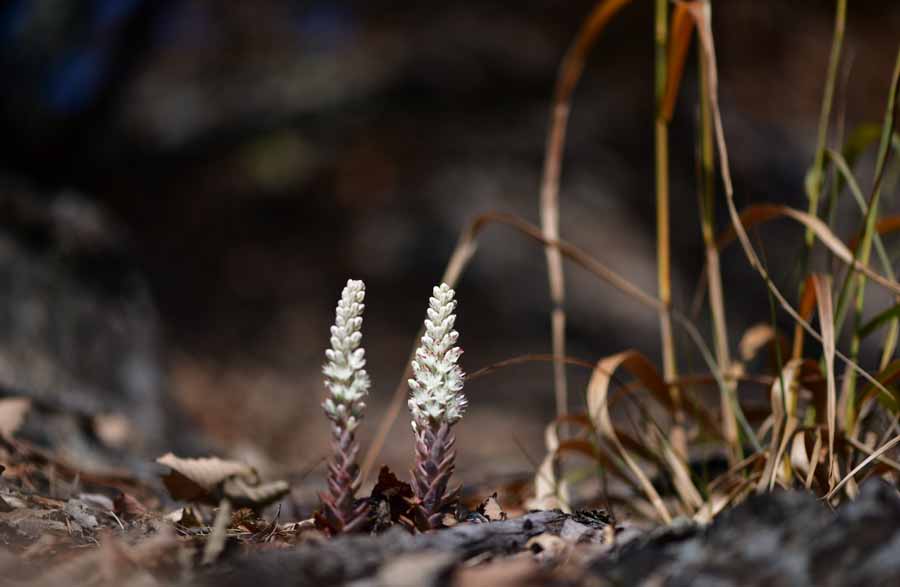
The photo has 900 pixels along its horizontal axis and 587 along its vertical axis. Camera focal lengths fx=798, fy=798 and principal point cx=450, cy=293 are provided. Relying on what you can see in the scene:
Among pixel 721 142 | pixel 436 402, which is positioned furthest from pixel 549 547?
pixel 721 142

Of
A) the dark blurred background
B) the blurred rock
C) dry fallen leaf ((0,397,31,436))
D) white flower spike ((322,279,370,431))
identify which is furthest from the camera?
the dark blurred background

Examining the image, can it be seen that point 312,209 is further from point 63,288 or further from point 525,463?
point 525,463

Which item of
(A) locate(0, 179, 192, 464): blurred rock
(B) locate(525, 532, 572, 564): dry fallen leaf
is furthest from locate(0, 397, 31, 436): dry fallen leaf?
(B) locate(525, 532, 572, 564): dry fallen leaf

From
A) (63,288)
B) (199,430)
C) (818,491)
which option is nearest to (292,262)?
(199,430)

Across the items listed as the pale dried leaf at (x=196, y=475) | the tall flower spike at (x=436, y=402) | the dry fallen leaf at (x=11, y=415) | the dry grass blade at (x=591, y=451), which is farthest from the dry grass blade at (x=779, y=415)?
the dry fallen leaf at (x=11, y=415)

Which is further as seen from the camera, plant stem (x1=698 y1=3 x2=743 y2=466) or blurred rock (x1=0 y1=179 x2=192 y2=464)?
blurred rock (x1=0 y1=179 x2=192 y2=464)

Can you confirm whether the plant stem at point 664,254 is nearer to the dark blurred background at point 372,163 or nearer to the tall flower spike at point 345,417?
the tall flower spike at point 345,417

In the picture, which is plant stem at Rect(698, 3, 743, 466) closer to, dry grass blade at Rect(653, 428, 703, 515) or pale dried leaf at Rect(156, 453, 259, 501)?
dry grass blade at Rect(653, 428, 703, 515)
